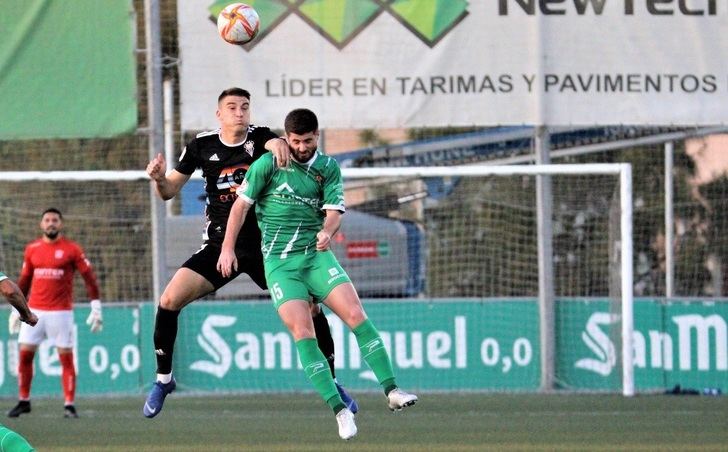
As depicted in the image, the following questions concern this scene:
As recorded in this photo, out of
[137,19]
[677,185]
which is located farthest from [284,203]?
[677,185]

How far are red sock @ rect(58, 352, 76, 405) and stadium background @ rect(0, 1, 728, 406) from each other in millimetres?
2000

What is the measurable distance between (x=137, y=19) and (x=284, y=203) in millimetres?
8635

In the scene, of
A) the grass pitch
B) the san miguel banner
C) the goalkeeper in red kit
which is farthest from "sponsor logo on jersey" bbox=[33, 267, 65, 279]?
the san miguel banner

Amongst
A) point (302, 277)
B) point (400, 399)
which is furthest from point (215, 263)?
point (400, 399)

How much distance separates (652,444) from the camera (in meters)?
11.5

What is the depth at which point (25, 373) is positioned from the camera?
15102 millimetres

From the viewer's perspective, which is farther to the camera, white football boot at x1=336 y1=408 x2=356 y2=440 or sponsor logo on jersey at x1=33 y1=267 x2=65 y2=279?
sponsor logo on jersey at x1=33 y1=267 x2=65 y2=279

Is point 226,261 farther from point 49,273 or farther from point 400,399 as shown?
point 49,273

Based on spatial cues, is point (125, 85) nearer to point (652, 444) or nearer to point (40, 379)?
point (40, 379)

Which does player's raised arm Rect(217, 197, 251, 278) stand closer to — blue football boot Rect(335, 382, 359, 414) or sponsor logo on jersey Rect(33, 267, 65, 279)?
blue football boot Rect(335, 382, 359, 414)

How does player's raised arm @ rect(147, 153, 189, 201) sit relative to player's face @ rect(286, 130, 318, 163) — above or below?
below

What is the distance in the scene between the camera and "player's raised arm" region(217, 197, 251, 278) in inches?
383

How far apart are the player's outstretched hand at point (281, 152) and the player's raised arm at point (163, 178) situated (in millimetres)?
732

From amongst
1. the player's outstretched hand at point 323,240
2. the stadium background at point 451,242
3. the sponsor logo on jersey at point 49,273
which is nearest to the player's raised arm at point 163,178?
the player's outstretched hand at point 323,240
